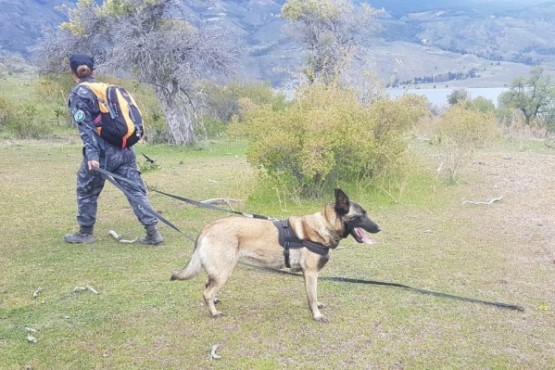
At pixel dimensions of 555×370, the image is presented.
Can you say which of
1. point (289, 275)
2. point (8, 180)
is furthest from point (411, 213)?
point (8, 180)

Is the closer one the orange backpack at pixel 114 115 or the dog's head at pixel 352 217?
the dog's head at pixel 352 217

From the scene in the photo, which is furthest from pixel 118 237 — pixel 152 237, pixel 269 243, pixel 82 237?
pixel 269 243

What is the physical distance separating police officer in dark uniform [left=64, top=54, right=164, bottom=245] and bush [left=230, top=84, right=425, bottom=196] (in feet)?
9.84

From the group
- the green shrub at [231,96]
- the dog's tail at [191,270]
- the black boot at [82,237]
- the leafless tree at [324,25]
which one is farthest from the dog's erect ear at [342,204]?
the green shrub at [231,96]

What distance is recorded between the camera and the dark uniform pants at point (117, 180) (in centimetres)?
625

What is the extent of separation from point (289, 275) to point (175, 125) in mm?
14672

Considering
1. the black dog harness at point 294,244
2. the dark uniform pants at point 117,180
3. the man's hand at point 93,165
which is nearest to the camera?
the black dog harness at point 294,244

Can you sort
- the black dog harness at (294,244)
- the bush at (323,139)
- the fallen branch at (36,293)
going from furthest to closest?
1. the bush at (323,139)
2. the fallen branch at (36,293)
3. the black dog harness at (294,244)

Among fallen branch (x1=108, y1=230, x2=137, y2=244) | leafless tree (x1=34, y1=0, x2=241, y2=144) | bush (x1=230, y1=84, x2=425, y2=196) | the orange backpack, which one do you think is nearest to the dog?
the orange backpack

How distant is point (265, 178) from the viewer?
9.47 meters

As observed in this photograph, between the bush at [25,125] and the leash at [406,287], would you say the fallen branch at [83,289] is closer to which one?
the leash at [406,287]

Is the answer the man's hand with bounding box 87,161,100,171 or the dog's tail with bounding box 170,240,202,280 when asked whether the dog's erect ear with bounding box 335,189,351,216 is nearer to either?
the dog's tail with bounding box 170,240,202,280

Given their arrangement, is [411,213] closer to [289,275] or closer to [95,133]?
[289,275]

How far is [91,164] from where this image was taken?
5.88 metres
